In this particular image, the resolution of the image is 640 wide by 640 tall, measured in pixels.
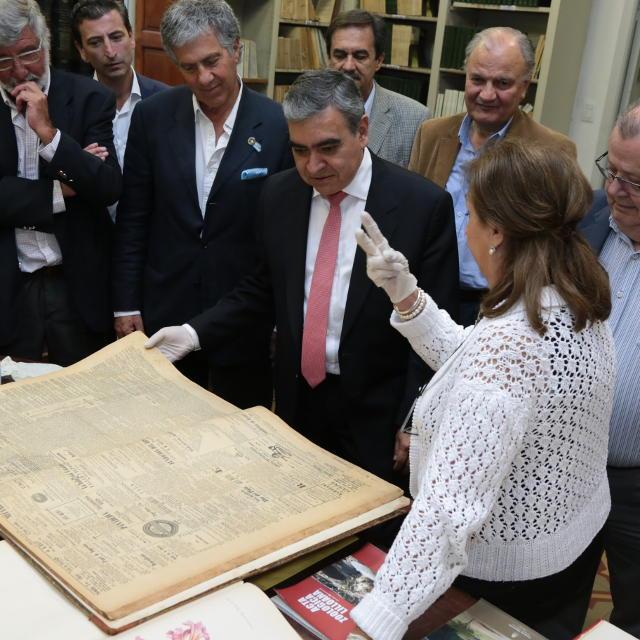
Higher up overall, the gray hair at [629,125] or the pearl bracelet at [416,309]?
the gray hair at [629,125]

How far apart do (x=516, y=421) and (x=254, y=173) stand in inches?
62.0

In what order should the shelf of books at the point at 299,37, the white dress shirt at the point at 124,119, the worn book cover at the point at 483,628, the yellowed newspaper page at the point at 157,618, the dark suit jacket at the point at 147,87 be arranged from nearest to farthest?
the yellowed newspaper page at the point at 157,618, the worn book cover at the point at 483,628, the white dress shirt at the point at 124,119, the dark suit jacket at the point at 147,87, the shelf of books at the point at 299,37

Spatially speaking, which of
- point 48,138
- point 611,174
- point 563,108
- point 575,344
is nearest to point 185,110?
point 48,138

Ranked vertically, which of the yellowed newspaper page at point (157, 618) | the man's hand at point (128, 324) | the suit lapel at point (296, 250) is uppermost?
the suit lapel at point (296, 250)

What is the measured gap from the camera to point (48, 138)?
90.4 inches

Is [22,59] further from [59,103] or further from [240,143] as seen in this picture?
[240,143]

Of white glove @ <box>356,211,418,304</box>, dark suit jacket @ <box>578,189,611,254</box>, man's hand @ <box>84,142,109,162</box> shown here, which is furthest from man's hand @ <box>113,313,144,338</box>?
dark suit jacket @ <box>578,189,611,254</box>

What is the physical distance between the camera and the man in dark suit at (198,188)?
2406 mm

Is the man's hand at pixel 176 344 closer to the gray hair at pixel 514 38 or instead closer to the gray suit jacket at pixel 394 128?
the gray suit jacket at pixel 394 128

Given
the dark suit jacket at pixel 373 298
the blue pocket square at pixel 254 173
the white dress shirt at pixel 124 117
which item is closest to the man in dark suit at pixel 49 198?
the blue pocket square at pixel 254 173

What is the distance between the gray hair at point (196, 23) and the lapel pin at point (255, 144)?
28 cm

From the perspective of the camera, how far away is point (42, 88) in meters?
2.40

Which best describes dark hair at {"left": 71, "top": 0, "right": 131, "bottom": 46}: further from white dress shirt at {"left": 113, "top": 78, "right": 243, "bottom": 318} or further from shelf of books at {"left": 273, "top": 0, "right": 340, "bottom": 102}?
shelf of books at {"left": 273, "top": 0, "right": 340, "bottom": 102}

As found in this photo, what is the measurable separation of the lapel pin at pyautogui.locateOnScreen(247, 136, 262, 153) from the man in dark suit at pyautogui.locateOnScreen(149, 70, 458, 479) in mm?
518
